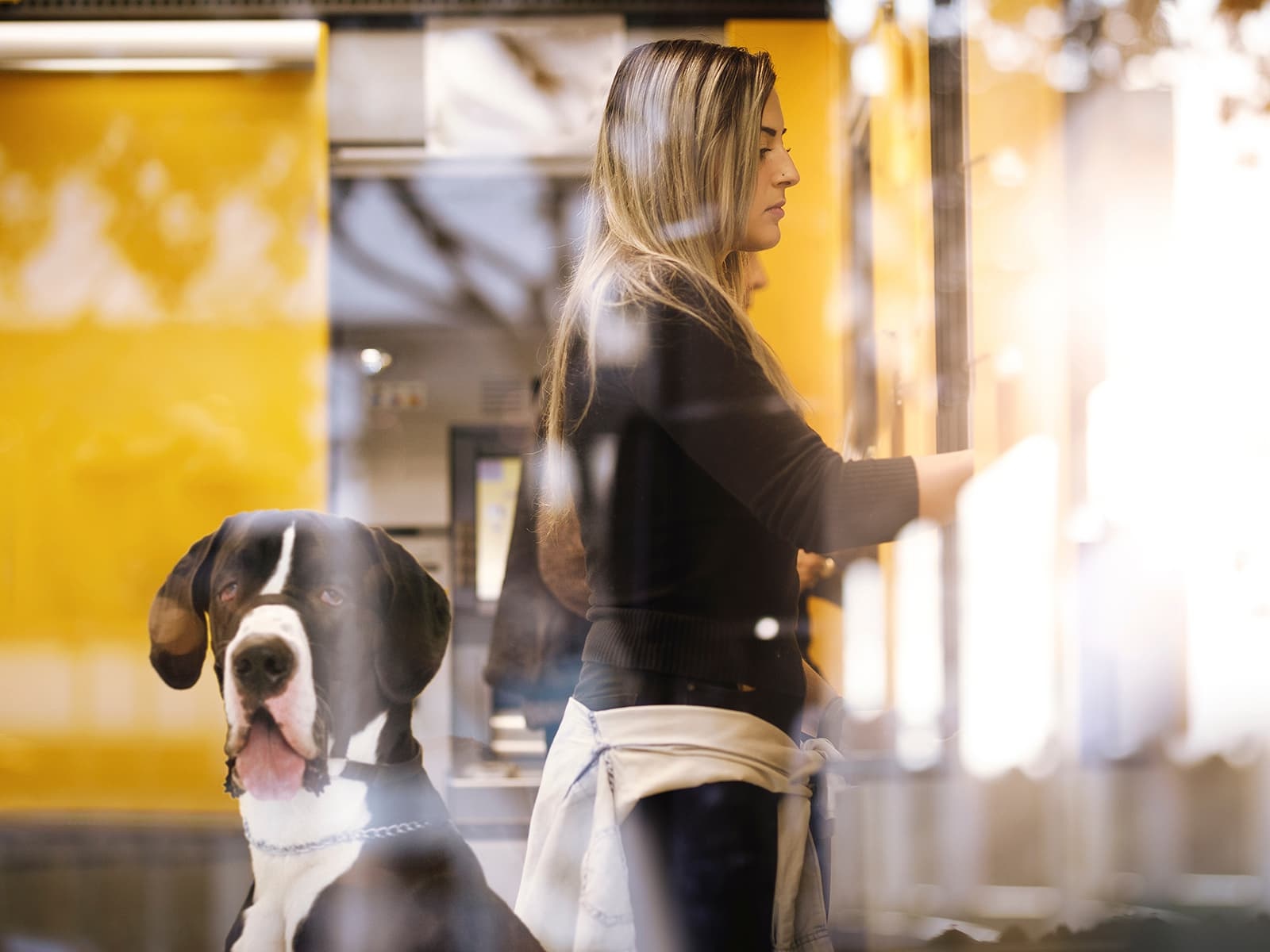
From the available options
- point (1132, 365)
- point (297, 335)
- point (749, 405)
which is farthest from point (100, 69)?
point (1132, 365)

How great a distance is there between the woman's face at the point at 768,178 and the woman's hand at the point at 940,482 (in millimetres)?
274

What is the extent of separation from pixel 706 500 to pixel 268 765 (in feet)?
2.15

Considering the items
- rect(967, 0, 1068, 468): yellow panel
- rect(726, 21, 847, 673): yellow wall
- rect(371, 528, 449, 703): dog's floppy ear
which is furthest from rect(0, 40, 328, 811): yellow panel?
rect(967, 0, 1068, 468): yellow panel

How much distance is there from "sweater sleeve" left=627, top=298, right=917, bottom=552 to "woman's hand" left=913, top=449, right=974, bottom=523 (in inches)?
0.7

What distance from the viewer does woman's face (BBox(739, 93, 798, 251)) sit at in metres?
1.06

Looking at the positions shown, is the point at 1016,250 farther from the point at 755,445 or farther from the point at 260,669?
the point at 260,669

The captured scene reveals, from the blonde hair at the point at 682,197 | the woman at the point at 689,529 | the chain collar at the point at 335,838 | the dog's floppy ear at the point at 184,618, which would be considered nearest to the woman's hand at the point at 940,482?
the woman at the point at 689,529

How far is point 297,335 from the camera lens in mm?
1584

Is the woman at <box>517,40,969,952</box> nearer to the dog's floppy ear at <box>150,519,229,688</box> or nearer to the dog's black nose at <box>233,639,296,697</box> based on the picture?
the dog's black nose at <box>233,639,296,697</box>

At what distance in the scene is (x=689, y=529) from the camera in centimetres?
99

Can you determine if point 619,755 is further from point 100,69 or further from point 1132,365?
point 100,69

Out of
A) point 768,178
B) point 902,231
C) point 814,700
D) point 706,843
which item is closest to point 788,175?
point 768,178

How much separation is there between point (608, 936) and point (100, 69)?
1310 mm

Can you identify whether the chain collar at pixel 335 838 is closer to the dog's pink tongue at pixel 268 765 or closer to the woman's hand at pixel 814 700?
the dog's pink tongue at pixel 268 765
